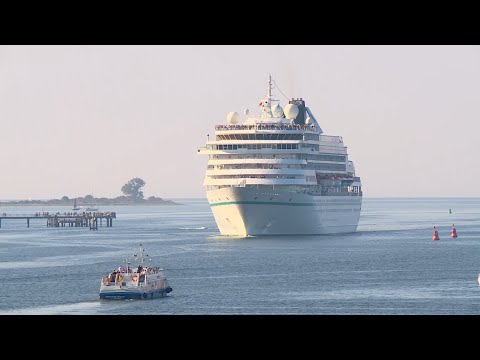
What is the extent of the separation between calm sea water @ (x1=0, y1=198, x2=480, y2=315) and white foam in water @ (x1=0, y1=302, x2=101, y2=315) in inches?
2.4

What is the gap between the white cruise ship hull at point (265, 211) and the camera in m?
105

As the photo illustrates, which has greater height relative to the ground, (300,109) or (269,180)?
(300,109)

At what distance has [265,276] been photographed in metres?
72.1

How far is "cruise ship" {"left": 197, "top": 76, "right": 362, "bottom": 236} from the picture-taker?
105938 millimetres

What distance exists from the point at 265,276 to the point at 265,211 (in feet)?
111

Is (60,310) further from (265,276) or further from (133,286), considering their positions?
(265,276)

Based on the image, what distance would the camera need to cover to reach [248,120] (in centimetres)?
11269

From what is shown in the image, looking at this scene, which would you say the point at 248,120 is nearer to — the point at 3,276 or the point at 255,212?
the point at 255,212

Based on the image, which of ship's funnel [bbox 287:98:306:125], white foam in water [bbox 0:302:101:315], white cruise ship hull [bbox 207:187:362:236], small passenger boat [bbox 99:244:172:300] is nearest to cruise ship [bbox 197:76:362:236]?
white cruise ship hull [bbox 207:187:362:236]

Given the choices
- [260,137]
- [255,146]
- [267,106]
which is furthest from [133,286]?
[267,106]

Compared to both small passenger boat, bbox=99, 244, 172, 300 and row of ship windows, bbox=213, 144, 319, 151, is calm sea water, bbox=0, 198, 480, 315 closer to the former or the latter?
small passenger boat, bbox=99, 244, 172, 300

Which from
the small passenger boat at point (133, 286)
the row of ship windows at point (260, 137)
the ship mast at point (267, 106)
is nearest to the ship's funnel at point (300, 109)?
the ship mast at point (267, 106)
